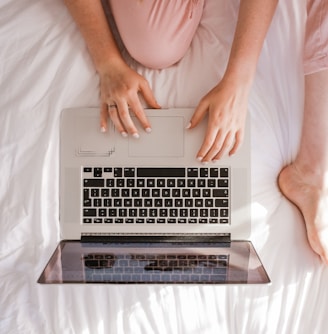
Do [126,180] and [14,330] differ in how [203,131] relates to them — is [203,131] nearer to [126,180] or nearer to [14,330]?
[126,180]

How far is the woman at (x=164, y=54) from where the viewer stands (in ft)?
3.11

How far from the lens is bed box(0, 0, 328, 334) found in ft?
3.17

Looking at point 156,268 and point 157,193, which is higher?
point 157,193

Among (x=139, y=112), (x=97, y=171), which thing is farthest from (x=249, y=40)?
(x=97, y=171)

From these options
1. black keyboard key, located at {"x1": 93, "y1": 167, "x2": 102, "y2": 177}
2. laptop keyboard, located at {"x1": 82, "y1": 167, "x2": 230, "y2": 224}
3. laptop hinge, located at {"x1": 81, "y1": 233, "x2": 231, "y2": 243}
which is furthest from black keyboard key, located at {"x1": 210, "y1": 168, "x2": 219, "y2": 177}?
black keyboard key, located at {"x1": 93, "y1": 167, "x2": 102, "y2": 177}

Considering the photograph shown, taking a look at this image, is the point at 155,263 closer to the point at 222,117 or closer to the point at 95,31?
the point at 222,117

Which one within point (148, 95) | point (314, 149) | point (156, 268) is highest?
Result: point (148, 95)

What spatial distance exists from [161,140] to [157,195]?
11 centimetres

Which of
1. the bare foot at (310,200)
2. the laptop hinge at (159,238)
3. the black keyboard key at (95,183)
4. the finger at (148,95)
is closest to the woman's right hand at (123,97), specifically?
the finger at (148,95)

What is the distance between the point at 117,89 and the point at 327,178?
0.47 m

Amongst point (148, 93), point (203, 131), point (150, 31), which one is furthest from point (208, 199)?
point (150, 31)

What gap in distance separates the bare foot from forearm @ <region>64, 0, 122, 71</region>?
424 millimetres

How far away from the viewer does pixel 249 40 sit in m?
0.95

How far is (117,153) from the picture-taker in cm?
98
